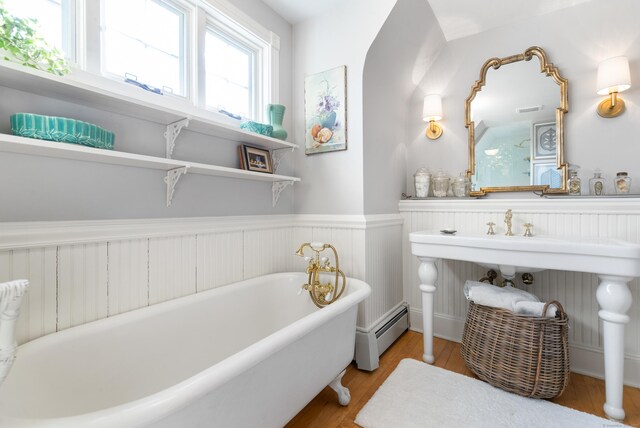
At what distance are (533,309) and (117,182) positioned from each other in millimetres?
2203

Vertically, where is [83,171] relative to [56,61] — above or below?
below

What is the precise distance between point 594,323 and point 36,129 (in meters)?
3.01

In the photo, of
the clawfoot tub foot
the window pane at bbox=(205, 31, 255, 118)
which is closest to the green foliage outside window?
the window pane at bbox=(205, 31, 255, 118)

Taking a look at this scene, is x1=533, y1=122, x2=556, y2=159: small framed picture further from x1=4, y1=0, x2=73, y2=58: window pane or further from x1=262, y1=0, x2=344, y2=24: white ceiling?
x1=4, y1=0, x2=73, y2=58: window pane

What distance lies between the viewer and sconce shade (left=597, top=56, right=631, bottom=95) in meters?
1.77

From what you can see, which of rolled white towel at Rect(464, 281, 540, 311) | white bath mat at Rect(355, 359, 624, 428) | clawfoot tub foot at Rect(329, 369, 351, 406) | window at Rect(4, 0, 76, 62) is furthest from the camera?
rolled white towel at Rect(464, 281, 540, 311)

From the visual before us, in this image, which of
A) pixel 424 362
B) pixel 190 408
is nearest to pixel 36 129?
pixel 190 408

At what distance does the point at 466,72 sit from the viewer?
240 cm

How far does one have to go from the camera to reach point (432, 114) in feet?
8.04

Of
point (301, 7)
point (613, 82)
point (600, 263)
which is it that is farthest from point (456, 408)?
point (301, 7)

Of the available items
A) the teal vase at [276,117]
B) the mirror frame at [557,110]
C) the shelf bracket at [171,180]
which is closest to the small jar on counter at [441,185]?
the mirror frame at [557,110]

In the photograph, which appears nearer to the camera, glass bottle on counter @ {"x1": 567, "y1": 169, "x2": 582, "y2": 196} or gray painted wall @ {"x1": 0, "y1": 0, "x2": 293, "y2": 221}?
gray painted wall @ {"x1": 0, "y1": 0, "x2": 293, "y2": 221}

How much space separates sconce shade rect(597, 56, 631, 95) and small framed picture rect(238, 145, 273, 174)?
85.2 inches

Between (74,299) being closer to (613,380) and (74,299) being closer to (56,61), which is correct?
(56,61)
